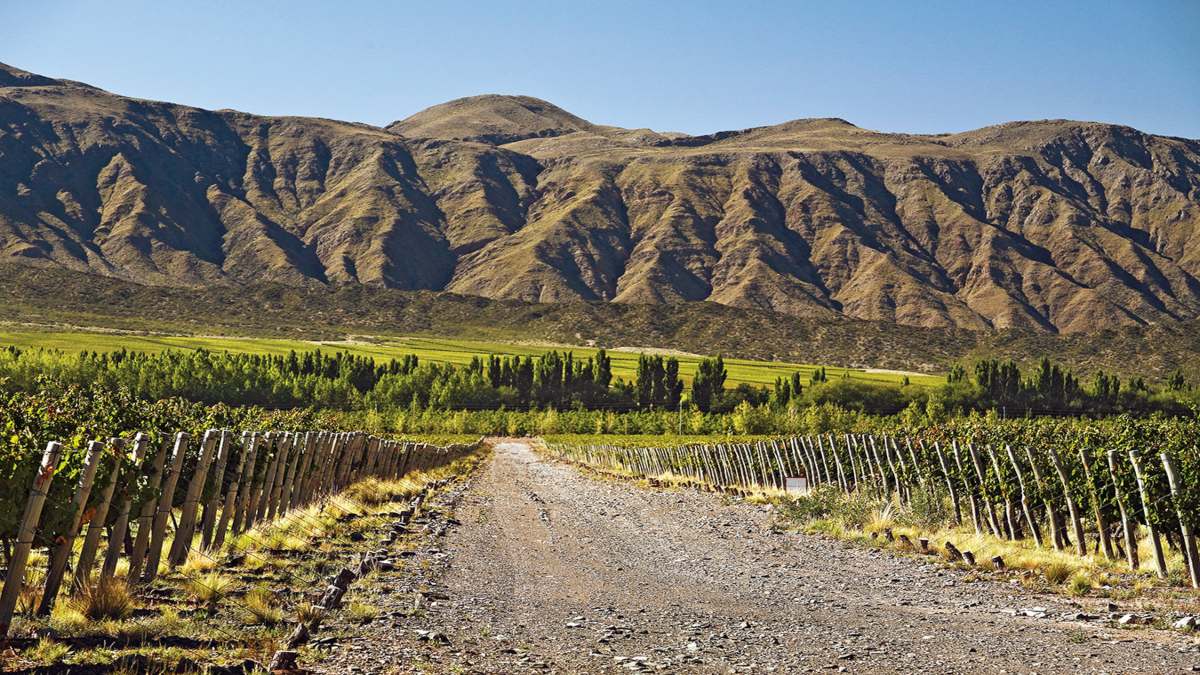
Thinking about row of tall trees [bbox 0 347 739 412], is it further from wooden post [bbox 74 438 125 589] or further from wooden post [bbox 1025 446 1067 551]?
wooden post [bbox 74 438 125 589]

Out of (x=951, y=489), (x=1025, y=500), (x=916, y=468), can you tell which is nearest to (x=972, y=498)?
(x=951, y=489)

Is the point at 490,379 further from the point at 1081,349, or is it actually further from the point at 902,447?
the point at 902,447

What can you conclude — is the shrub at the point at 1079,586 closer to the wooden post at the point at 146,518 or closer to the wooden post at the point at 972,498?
the wooden post at the point at 972,498

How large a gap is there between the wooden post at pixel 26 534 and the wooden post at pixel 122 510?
6.06ft

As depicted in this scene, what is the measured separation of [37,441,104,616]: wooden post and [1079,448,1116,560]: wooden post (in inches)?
578

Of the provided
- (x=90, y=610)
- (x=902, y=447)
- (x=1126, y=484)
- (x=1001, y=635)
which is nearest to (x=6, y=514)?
(x=90, y=610)

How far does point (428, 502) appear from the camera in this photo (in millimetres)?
32719

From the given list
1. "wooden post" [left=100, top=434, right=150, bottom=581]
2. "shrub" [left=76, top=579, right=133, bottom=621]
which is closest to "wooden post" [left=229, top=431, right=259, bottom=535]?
"wooden post" [left=100, top=434, right=150, bottom=581]

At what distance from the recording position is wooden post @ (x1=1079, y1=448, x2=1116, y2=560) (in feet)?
59.2

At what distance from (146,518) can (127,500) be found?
72cm

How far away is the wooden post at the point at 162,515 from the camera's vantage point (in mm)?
13203

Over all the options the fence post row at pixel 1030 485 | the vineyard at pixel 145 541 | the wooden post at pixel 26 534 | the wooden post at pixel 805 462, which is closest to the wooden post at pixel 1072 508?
the fence post row at pixel 1030 485

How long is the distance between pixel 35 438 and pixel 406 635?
5.82m

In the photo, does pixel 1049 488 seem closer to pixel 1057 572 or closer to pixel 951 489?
pixel 1057 572
